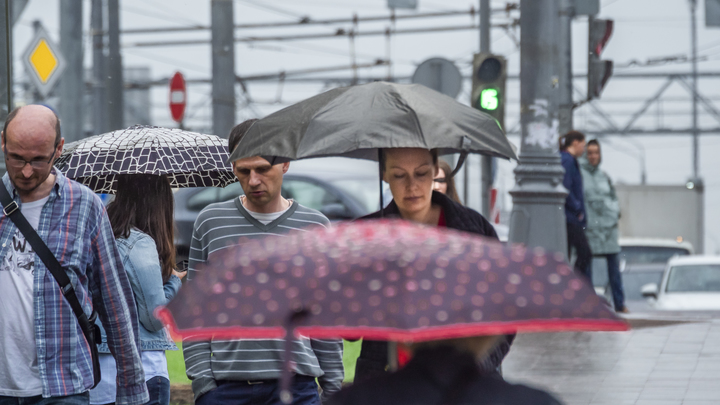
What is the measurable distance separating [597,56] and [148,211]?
25.1 feet

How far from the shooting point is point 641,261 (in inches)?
752

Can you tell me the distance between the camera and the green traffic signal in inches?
416

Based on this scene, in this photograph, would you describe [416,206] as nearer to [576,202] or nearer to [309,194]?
[576,202]

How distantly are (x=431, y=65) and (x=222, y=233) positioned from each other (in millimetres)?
8268

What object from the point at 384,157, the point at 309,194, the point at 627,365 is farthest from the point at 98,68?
the point at 384,157

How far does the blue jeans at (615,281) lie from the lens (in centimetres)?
1156

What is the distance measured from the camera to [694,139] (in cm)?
3712

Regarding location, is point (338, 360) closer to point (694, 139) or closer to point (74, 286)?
point (74, 286)

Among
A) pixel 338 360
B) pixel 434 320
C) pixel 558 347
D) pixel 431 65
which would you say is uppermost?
pixel 431 65

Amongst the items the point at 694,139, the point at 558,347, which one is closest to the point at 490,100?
the point at 558,347

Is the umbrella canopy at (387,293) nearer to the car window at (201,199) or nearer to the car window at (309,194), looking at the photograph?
the car window at (309,194)

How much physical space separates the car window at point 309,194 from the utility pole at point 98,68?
7.39 metres

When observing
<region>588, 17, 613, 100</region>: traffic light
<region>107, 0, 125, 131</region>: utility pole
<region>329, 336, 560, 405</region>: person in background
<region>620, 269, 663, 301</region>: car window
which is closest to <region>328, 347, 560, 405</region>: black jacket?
<region>329, 336, 560, 405</region>: person in background

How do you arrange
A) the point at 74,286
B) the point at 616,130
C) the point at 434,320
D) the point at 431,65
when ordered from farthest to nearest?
the point at 616,130 → the point at 431,65 → the point at 74,286 → the point at 434,320
